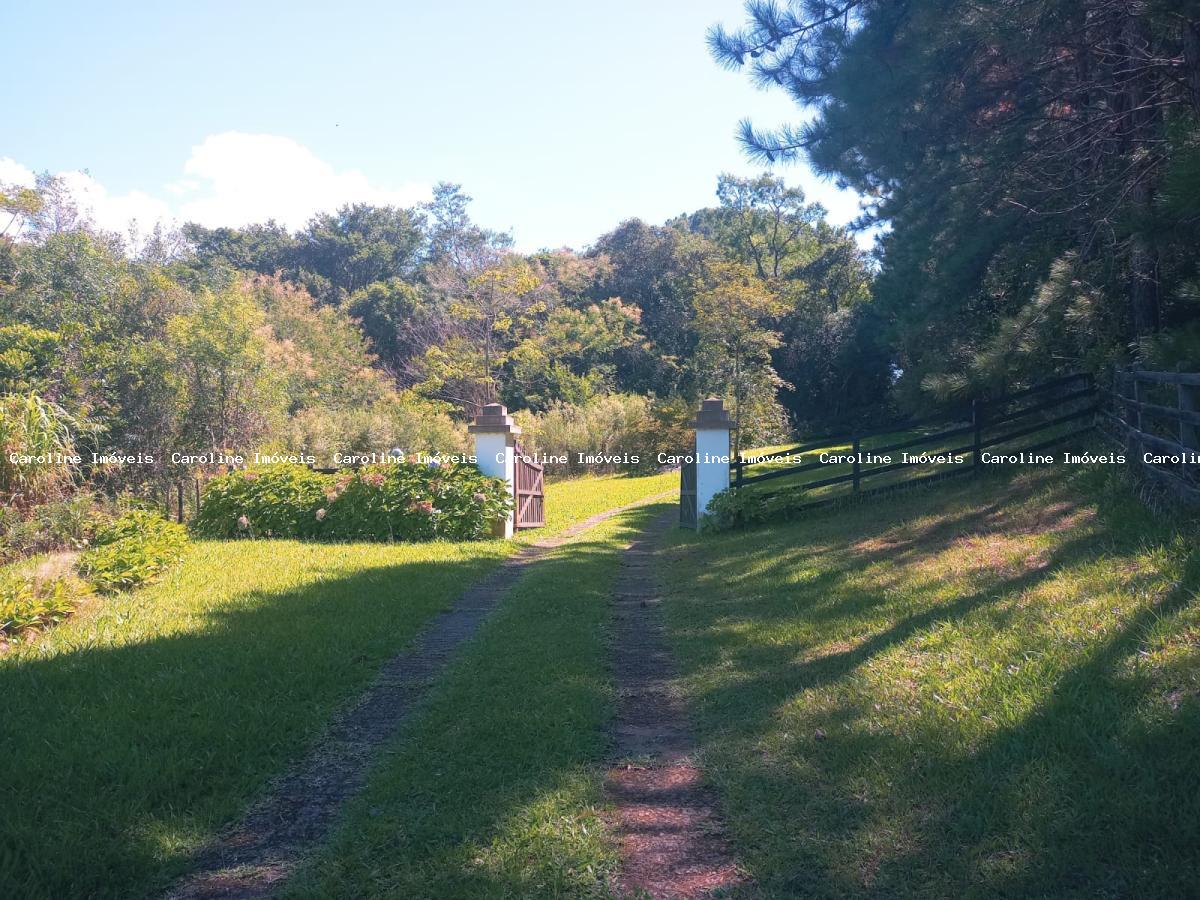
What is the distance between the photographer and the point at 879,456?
16281mm

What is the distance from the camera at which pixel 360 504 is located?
13.6 metres

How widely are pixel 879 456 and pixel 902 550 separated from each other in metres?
7.39

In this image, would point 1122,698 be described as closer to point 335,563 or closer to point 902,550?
point 902,550

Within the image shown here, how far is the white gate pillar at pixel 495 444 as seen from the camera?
14.4 metres

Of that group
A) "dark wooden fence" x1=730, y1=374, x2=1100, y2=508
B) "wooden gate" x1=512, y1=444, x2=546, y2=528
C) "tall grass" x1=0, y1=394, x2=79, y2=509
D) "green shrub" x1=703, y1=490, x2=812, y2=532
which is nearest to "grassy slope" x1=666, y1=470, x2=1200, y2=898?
"dark wooden fence" x1=730, y1=374, x2=1100, y2=508

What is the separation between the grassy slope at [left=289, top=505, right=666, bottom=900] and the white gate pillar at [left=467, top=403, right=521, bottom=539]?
24.5 ft

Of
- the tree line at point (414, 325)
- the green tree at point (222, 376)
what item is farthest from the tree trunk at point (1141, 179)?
the green tree at point (222, 376)

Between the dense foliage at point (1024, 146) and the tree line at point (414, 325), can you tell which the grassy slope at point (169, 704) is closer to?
the dense foliage at point (1024, 146)

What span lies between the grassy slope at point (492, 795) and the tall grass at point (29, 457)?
8.05 meters

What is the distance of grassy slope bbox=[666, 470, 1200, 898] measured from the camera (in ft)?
10.9

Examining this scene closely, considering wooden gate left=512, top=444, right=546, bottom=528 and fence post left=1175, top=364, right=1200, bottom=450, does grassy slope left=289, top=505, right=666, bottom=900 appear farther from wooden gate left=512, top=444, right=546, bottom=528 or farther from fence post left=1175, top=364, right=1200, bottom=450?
wooden gate left=512, top=444, right=546, bottom=528

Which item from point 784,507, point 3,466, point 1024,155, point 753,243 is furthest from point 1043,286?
point 753,243

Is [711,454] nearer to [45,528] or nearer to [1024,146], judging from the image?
[1024,146]

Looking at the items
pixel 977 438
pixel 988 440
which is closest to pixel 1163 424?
pixel 977 438
